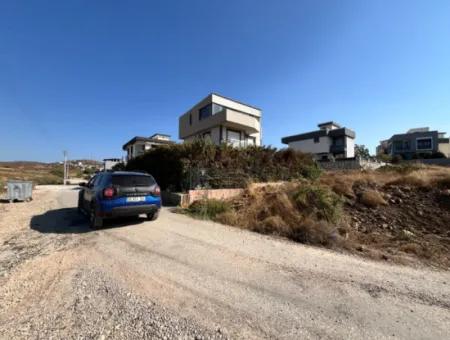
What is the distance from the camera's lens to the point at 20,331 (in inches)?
93.4

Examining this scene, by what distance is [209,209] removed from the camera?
28.9ft

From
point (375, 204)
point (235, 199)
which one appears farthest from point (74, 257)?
point (375, 204)

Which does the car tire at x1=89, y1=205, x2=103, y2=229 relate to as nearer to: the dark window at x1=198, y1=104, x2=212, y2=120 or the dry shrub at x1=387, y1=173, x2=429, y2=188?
the dry shrub at x1=387, y1=173, x2=429, y2=188

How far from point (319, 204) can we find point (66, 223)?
28.5 ft

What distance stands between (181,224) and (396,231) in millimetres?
6689

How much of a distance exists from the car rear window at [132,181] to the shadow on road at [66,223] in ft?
4.73

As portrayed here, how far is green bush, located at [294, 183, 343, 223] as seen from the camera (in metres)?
7.11

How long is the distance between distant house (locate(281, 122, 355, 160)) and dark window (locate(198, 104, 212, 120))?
70.1 ft

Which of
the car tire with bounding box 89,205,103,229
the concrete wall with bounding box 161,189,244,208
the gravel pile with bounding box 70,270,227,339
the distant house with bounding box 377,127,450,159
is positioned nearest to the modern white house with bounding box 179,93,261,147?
the concrete wall with bounding box 161,189,244,208

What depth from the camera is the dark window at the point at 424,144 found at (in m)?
52.2

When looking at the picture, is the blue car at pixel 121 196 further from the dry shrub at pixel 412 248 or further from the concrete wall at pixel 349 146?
the concrete wall at pixel 349 146

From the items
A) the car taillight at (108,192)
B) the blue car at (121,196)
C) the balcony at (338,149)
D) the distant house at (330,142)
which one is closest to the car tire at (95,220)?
the blue car at (121,196)

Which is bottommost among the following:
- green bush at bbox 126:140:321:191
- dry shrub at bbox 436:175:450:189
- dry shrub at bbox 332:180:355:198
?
dry shrub at bbox 332:180:355:198

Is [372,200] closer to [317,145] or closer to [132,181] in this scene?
[132,181]
